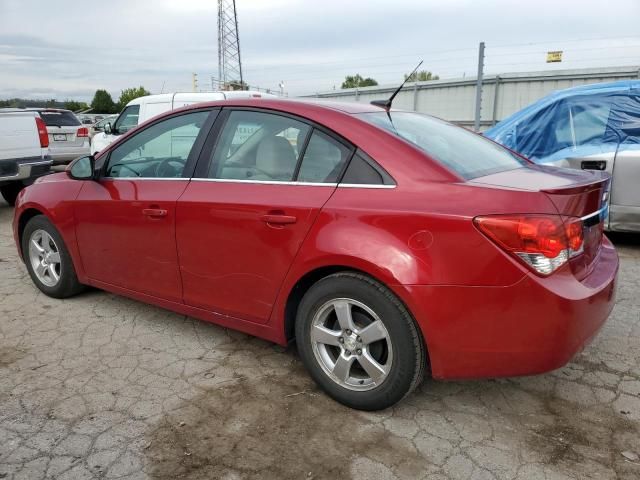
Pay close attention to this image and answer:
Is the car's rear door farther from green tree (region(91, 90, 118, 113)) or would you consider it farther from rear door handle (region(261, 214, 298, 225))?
green tree (region(91, 90, 118, 113))

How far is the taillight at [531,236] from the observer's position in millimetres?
2170

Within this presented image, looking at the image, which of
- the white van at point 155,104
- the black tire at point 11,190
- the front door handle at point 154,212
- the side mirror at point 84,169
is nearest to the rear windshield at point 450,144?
the front door handle at point 154,212

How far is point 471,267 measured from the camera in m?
2.22

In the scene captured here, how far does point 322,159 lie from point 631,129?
4110mm

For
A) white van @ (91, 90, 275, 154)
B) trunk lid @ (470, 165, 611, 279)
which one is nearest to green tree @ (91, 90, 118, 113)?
white van @ (91, 90, 275, 154)

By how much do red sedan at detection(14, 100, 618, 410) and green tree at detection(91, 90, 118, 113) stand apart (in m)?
74.4

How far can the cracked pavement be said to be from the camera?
7.45ft

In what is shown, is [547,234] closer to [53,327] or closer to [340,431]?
[340,431]

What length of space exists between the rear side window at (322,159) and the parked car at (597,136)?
3755mm

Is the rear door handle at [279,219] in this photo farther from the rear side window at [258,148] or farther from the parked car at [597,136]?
the parked car at [597,136]

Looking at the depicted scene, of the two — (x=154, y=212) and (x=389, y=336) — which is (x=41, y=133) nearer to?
A: (x=154, y=212)

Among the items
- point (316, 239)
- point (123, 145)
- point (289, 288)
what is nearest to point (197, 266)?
point (289, 288)

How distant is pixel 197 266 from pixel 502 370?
1.77 metres

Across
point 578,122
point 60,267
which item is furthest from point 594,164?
point 60,267
